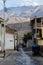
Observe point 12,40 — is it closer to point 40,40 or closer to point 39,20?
point 40,40

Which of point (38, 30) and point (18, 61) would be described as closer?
point (18, 61)

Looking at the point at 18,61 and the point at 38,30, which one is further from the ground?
the point at 38,30

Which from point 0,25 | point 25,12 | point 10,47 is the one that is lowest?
point 10,47

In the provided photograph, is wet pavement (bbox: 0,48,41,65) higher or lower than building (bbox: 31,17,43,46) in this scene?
lower

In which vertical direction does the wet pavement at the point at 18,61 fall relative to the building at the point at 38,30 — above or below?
below

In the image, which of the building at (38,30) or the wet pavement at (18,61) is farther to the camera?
the building at (38,30)

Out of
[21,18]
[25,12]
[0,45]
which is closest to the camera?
[0,45]

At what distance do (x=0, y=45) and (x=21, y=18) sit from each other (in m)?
112

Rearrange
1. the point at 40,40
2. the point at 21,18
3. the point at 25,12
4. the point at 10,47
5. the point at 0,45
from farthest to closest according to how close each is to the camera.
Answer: the point at 21,18 < the point at 25,12 < the point at 40,40 < the point at 10,47 < the point at 0,45

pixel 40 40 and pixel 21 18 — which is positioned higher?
pixel 21 18

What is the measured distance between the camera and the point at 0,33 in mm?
47844

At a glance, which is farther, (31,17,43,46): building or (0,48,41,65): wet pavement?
(31,17,43,46): building

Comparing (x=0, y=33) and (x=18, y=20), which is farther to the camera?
(x=18, y=20)

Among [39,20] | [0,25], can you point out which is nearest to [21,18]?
[39,20]
